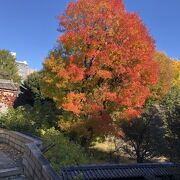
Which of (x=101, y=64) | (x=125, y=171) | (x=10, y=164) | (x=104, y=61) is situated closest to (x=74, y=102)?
(x=101, y=64)

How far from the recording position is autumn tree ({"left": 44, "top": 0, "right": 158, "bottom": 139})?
20031mm

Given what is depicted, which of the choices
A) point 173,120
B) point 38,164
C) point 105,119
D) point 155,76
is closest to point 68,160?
point 38,164

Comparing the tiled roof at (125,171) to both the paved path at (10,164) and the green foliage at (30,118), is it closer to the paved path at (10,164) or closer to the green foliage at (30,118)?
the paved path at (10,164)

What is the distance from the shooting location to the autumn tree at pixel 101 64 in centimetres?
2003

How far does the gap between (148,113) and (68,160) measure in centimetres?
915

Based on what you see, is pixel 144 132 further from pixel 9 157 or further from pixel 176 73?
pixel 176 73

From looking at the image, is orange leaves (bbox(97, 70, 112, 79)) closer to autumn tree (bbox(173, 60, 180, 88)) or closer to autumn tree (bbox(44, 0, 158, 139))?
autumn tree (bbox(44, 0, 158, 139))

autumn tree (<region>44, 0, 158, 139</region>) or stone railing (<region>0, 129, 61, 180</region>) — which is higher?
autumn tree (<region>44, 0, 158, 139</region>)

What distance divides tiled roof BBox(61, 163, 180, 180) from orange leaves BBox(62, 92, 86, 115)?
7483mm

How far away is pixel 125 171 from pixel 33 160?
11.2ft

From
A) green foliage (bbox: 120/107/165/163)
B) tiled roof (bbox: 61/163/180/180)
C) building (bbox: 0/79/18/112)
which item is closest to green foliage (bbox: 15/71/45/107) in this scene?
building (bbox: 0/79/18/112)

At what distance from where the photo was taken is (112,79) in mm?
21469

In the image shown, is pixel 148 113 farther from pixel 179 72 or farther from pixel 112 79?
pixel 179 72

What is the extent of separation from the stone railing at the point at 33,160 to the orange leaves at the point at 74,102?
15.3ft
